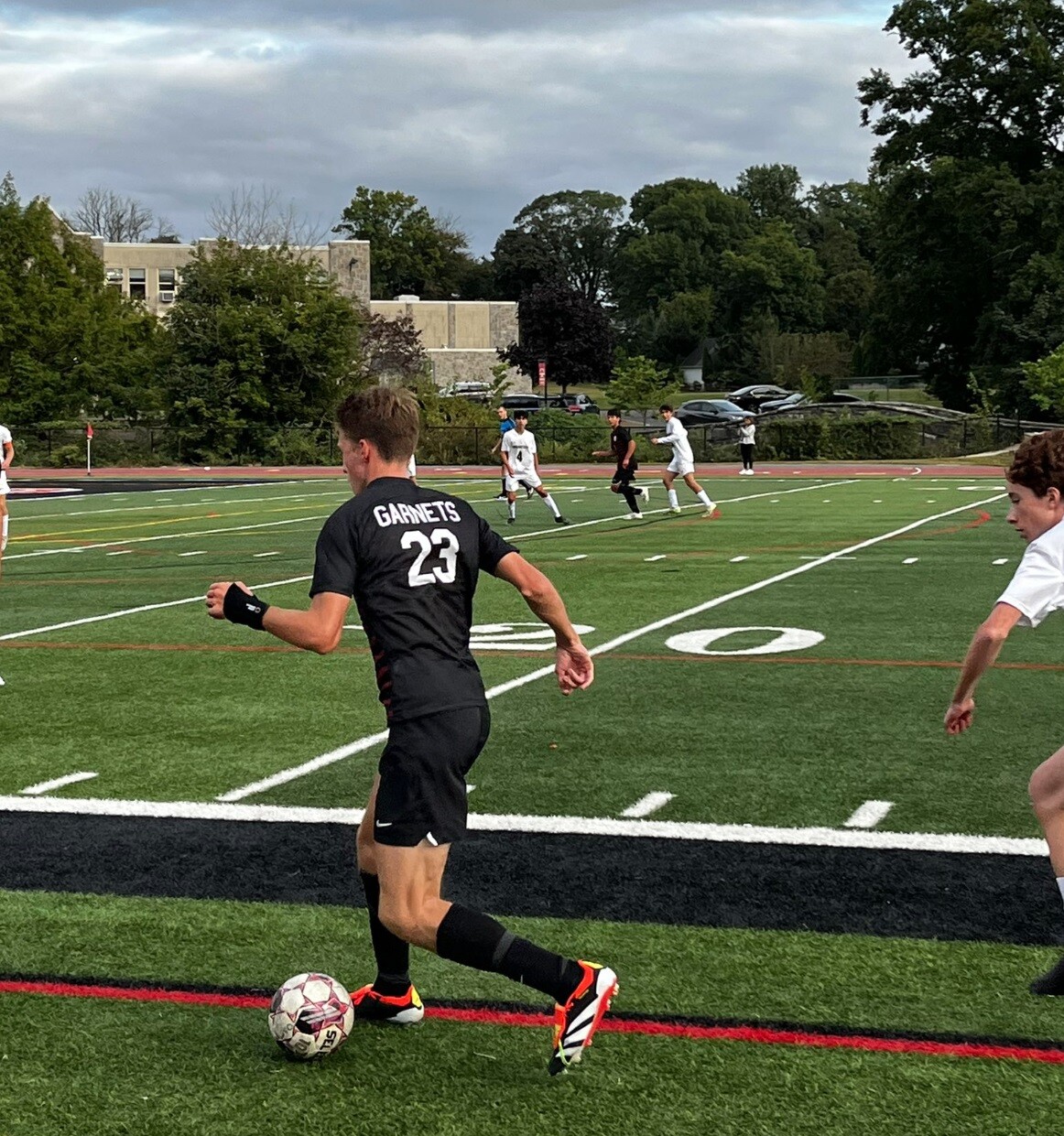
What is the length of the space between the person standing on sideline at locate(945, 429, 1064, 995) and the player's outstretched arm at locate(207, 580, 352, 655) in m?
1.85

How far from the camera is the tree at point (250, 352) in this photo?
180ft

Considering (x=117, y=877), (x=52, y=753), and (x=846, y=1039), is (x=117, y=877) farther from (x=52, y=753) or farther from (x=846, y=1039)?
(x=846, y=1039)

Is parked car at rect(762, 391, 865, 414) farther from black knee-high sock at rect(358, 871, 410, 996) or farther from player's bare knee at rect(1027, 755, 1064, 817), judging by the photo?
black knee-high sock at rect(358, 871, 410, 996)

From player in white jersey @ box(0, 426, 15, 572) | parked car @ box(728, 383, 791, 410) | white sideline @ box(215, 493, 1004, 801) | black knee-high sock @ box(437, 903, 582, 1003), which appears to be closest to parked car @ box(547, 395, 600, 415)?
parked car @ box(728, 383, 791, 410)

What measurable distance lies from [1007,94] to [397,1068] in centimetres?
6599

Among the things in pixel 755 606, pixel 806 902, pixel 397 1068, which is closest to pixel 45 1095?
pixel 397 1068

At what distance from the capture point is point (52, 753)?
8789mm

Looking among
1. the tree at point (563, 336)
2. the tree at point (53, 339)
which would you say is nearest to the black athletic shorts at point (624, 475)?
the tree at point (53, 339)

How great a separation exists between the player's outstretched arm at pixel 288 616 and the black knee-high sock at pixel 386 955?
2.72 ft

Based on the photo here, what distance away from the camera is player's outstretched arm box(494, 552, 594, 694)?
4.73m

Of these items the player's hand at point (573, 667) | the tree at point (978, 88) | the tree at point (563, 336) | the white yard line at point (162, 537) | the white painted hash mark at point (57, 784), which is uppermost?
the tree at point (978, 88)

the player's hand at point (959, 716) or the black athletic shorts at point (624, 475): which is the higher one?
the player's hand at point (959, 716)

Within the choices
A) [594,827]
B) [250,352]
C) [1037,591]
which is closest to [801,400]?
[250,352]

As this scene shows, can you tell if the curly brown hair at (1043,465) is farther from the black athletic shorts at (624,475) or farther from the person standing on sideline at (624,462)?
the black athletic shorts at (624,475)
